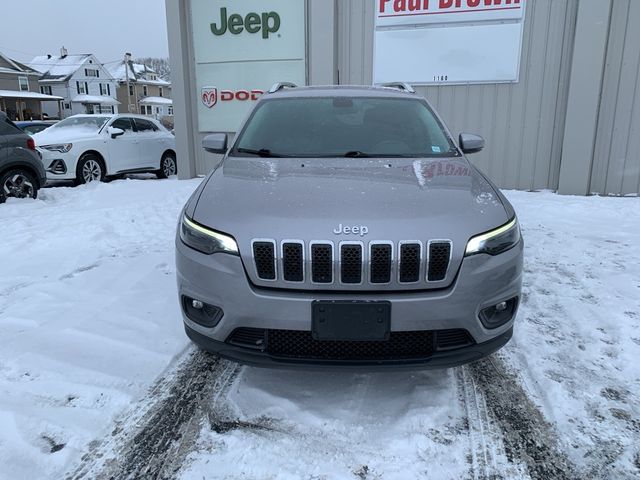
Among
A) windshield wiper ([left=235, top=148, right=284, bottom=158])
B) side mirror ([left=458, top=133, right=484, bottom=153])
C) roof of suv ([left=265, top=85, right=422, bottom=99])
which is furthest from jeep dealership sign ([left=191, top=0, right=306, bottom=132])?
side mirror ([left=458, top=133, right=484, bottom=153])

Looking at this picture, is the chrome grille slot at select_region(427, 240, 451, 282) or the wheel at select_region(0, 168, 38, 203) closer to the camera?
Answer: the chrome grille slot at select_region(427, 240, 451, 282)

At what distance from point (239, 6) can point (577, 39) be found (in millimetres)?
6263

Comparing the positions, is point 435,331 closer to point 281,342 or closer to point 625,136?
point 281,342

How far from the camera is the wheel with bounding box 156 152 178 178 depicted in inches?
486

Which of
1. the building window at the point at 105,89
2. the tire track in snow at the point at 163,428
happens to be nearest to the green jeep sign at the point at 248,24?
the tire track in snow at the point at 163,428

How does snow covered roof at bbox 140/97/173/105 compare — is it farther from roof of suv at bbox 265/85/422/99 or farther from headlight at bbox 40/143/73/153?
roof of suv at bbox 265/85/422/99

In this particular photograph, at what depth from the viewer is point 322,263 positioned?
7.48 ft

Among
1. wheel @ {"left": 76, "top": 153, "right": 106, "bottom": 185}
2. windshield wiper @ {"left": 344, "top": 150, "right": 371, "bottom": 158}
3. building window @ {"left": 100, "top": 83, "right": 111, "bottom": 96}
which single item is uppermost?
building window @ {"left": 100, "top": 83, "right": 111, "bottom": 96}

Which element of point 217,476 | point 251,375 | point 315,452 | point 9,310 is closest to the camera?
point 217,476

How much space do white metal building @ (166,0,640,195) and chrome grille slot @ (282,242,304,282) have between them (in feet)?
25.3

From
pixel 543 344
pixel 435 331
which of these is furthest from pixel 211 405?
pixel 543 344

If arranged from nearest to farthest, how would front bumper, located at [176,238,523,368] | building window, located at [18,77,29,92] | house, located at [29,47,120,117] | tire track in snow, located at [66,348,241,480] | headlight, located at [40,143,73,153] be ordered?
tire track in snow, located at [66,348,241,480] < front bumper, located at [176,238,523,368] < headlight, located at [40,143,73,153] < building window, located at [18,77,29,92] < house, located at [29,47,120,117]

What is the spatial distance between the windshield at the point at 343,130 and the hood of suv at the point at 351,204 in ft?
1.21

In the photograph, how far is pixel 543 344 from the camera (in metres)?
3.25
